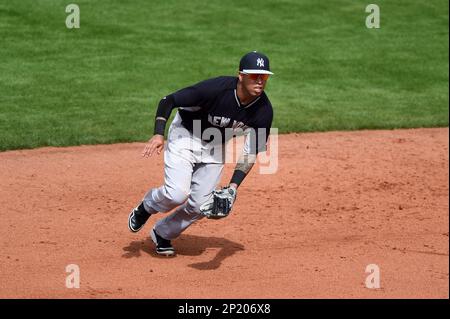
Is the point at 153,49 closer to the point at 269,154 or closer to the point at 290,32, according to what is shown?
the point at 290,32

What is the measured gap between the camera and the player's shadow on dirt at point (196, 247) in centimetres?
891

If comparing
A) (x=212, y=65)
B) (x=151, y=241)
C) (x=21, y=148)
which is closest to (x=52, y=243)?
(x=151, y=241)

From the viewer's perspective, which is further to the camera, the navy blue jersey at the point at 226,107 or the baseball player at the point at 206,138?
the navy blue jersey at the point at 226,107

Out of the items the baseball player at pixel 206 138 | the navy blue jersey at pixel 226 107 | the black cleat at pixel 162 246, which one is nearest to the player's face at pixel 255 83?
the baseball player at pixel 206 138

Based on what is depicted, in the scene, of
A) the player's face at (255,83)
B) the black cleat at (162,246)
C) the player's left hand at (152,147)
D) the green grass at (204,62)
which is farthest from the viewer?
the green grass at (204,62)

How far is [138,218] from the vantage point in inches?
358

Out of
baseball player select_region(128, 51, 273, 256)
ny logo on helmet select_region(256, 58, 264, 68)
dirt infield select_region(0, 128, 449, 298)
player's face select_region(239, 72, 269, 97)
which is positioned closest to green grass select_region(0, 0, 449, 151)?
dirt infield select_region(0, 128, 449, 298)

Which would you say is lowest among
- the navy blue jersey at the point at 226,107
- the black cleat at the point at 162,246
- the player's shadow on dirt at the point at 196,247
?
the player's shadow on dirt at the point at 196,247

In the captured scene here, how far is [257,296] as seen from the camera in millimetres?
7984

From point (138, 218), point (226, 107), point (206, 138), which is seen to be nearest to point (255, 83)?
point (226, 107)

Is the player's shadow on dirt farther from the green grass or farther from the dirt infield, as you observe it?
the green grass

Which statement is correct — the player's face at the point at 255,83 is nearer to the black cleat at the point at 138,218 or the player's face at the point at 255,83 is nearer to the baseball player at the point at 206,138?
the baseball player at the point at 206,138

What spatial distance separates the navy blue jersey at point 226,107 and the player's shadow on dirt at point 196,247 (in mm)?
1245

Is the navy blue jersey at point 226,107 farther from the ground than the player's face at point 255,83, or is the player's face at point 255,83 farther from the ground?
the player's face at point 255,83
